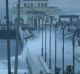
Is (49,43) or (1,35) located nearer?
(1,35)

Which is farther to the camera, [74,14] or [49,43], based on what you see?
[49,43]

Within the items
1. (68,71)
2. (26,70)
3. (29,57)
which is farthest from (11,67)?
A: (29,57)

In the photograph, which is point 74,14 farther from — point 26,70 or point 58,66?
point 26,70

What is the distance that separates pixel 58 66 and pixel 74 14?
55cm

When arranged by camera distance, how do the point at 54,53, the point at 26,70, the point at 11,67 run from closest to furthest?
the point at 11,67 < the point at 26,70 < the point at 54,53

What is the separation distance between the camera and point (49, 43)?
2.61 metres

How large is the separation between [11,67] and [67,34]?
0.74m

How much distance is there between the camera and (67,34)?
232 cm

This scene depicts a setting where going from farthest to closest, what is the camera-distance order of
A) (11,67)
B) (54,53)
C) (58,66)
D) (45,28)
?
(45,28) → (54,53) → (58,66) → (11,67)

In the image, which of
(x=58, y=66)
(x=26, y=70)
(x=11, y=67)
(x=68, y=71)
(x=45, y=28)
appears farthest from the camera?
(x=45, y=28)

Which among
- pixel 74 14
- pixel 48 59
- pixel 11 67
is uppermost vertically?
pixel 74 14

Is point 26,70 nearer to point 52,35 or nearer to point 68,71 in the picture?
point 68,71

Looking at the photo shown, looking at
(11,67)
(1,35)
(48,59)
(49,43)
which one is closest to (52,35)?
(49,43)

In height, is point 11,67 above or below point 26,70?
above
